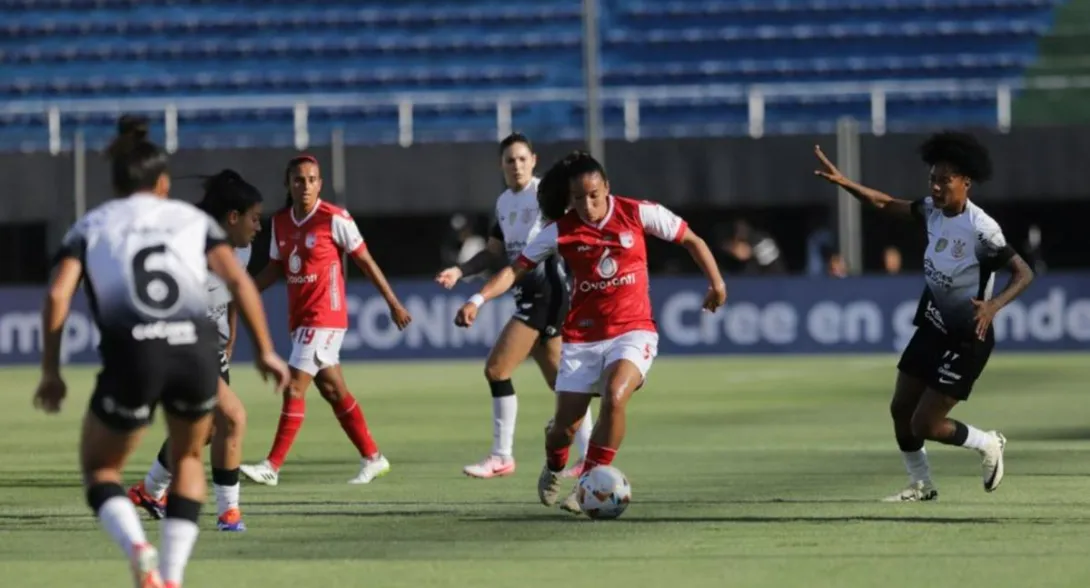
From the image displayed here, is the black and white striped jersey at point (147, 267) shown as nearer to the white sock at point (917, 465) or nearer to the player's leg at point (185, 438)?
the player's leg at point (185, 438)

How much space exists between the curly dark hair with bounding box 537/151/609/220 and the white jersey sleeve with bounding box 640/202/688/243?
0.93 ft

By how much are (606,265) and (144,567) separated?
4518mm

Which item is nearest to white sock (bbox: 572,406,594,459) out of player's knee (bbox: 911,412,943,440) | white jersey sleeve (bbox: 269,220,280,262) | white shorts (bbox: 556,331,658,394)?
white jersey sleeve (bbox: 269,220,280,262)

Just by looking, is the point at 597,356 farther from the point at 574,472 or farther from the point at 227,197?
the point at 574,472

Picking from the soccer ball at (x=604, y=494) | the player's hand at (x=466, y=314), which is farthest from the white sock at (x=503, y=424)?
the soccer ball at (x=604, y=494)

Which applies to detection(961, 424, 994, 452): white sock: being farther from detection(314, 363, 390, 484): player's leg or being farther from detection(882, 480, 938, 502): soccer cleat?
detection(314, 363, 390, 484): player's leg

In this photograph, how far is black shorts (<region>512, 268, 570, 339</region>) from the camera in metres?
14.5

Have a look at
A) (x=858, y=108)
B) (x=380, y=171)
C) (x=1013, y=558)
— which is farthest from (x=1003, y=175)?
(x=1013, y=558)

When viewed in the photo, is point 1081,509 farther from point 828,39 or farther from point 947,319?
point 828,39

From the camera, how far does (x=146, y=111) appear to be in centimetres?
3622

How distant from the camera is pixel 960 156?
455 inches

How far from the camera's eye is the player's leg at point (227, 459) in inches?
430

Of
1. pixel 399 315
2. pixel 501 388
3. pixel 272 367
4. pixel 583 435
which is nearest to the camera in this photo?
pixel 272 367

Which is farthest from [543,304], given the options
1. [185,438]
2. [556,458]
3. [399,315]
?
[185,438]
